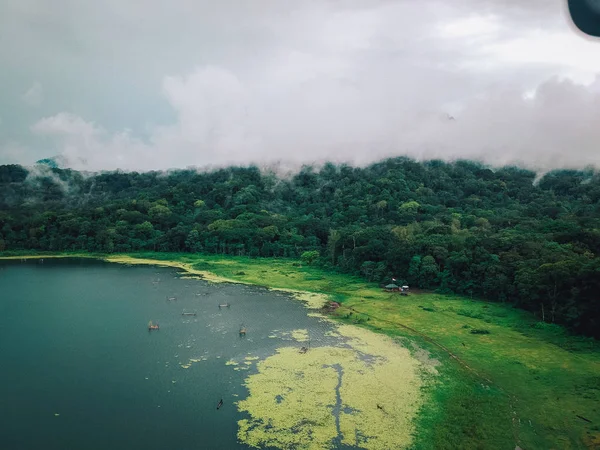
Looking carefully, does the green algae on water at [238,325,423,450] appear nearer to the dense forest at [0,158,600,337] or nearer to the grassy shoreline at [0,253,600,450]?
the grassy shoreline at [0,253,600,450]

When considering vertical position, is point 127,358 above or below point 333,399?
below

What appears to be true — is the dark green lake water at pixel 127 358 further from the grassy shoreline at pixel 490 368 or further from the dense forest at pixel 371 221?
the dense forest at pixel 371 221

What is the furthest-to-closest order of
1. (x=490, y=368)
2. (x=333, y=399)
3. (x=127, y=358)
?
(x=127, y=358) < (x=490, y=368) < (x=333, y=399)

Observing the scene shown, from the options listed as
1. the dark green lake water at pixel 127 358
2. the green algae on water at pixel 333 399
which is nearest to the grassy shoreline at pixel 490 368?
the green algae on water at pixel 333 399

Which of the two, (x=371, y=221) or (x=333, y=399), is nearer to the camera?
(x=333, y=399)

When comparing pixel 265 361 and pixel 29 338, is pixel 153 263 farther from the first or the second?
pixel 265 361

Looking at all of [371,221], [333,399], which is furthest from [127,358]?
[371,221]

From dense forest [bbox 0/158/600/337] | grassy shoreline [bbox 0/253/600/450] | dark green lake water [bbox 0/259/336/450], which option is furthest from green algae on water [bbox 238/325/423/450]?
dense forest [bbox 0/158/600/337]

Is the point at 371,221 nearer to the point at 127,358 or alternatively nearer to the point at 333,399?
the point at 127,358
